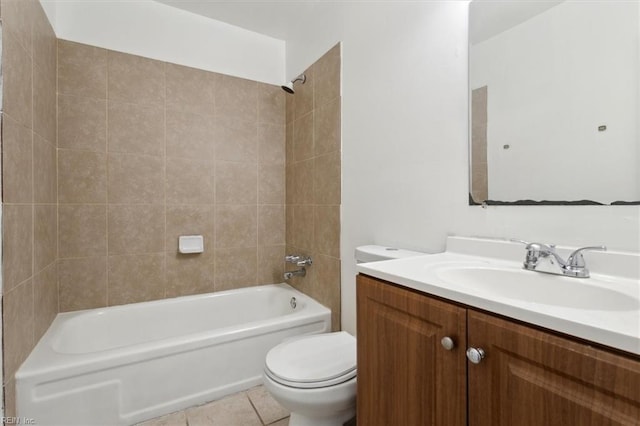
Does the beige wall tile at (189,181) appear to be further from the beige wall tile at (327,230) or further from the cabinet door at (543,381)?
the cabinet door at (543,381)

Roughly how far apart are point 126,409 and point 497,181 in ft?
6.40

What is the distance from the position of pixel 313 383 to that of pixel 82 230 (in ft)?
5.74

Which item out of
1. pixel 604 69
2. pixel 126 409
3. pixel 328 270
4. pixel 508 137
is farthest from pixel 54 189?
pixel 604 69

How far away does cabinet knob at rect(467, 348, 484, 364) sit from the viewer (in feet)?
2.05

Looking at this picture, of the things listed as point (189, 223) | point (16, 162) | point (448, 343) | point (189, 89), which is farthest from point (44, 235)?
point (448, 343)

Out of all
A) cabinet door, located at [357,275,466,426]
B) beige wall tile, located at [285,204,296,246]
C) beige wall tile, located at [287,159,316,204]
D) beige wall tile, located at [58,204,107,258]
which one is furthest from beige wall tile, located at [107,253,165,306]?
cabinet door, located at [357,275,466,426]

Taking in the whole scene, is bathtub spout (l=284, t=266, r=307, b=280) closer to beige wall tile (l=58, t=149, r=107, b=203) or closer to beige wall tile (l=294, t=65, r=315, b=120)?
beige wall tile (l=294, t=65, r=315, b=120)

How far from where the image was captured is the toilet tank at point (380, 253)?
1.32 m

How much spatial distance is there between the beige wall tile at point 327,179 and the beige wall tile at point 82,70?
4.84ft

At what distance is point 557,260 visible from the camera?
83 cm

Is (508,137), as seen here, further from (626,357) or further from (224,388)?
(224,388)

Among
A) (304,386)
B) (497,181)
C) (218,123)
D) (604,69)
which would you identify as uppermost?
(218,123)

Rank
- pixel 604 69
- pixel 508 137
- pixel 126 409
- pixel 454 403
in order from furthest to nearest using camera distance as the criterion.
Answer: pixel 126 409, pixel 508 137, pixel 604 69, pixel 454 403

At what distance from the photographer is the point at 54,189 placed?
69.9 inches
